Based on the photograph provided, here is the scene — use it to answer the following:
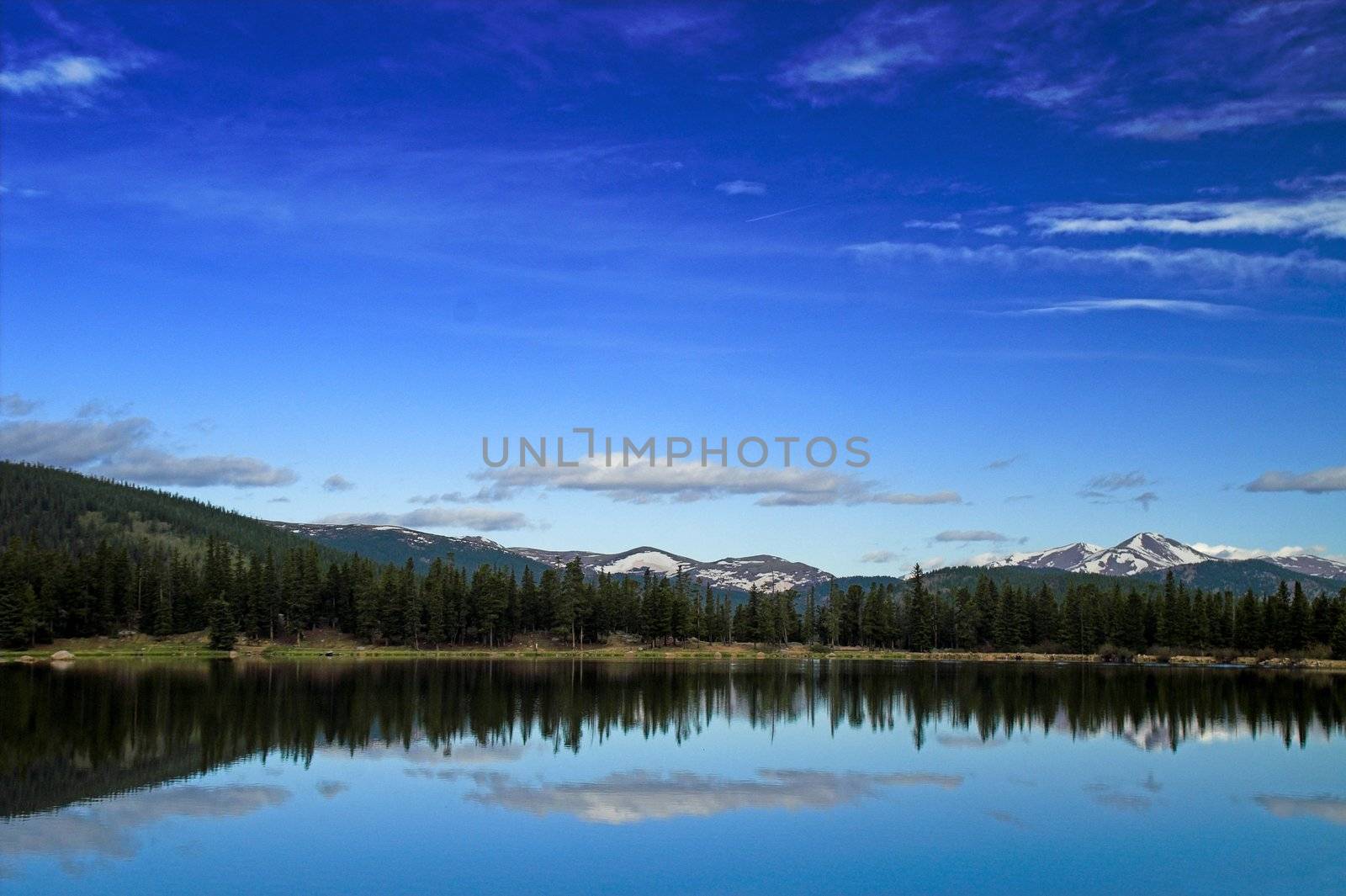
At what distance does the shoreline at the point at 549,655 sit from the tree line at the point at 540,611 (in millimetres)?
3186

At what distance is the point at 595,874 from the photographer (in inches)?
953

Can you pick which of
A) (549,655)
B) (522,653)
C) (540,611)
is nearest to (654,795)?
(522,653)

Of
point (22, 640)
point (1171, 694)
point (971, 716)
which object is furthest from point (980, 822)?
point (22, 640)

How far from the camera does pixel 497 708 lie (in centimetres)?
5978

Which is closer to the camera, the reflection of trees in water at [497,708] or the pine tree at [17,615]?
the reflection of trees in water at [497,708]

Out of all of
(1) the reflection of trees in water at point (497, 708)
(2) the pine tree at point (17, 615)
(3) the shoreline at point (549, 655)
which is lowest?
(3) the shoreline at point (549, 655)

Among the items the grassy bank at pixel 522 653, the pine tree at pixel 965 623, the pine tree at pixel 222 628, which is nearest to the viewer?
the grassy bank at pixel 522 653

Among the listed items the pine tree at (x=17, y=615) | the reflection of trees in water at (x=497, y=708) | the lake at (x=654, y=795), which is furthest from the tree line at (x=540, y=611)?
the lake at (x=654, y=795)

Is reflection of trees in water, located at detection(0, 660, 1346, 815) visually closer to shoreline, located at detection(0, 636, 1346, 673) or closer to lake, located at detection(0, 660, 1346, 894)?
lake, located at detection(0, 660, 1346, 894)

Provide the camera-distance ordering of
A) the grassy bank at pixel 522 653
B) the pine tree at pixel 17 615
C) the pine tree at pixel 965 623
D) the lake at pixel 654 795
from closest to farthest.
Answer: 1. the lake at pixel 654 795
2. the pine tree at pixel 17 615
3. the grassy bank at pixel 522 653
4. the pine tree at pixel 965 623

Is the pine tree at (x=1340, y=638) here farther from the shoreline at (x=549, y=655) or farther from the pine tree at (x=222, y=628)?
the pine tree at (x=222, y=628)

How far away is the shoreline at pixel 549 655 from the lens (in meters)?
120

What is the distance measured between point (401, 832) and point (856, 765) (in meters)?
19.3

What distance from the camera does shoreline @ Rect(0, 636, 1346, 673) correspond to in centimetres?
12038
